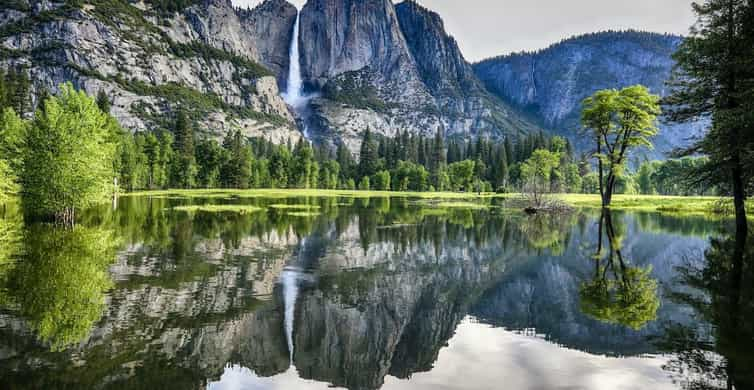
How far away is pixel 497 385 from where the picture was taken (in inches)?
391

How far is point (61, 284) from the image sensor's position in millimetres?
16531

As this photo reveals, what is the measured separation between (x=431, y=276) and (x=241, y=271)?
829 centimetres

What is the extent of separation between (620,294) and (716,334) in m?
5.13

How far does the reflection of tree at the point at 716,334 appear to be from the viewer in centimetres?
978

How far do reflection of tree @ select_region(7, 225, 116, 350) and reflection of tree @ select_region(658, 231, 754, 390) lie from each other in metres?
14.2

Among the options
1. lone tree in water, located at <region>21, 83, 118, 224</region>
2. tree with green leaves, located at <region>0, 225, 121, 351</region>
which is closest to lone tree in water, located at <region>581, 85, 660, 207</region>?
lone tree in water, located at <region>21, 83, 118, 224</region>

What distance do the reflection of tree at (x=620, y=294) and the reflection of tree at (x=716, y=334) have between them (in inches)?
42.1

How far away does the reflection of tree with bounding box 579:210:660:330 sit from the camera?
14.7m

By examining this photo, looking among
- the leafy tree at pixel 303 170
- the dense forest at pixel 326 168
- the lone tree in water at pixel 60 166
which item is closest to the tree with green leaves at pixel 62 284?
the lone tree in water at pixel 60 166

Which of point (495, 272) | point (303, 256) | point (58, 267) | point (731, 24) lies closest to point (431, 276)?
point (495, 272)

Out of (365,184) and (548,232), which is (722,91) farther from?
(365,184)

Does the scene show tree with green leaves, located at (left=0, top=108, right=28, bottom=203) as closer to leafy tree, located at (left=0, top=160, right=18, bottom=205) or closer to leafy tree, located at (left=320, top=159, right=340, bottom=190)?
leafy tree, located at (left=0, top=160, right=18, bottom=205)

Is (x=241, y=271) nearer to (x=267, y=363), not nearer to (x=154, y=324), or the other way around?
(x=154, y=324)

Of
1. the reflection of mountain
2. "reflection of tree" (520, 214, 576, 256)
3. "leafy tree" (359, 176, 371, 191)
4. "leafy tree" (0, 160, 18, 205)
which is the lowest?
the reflection of mountain
